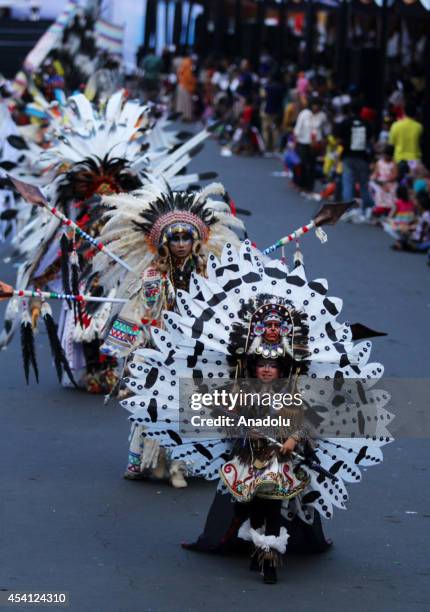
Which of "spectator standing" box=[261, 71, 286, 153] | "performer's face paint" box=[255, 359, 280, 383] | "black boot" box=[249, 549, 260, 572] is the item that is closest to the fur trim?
"black boot" box=[249, 549, 260, 572]

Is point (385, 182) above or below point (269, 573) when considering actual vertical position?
below

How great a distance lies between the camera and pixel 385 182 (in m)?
20.5

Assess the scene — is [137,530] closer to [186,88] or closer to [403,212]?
[403,212]

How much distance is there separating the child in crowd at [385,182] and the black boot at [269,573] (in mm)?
13977

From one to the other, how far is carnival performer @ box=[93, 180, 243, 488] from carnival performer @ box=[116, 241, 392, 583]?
1358 millimetres

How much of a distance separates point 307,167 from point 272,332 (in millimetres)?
18034

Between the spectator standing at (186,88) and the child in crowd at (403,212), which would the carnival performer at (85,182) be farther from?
the spectator standing at (186,88)

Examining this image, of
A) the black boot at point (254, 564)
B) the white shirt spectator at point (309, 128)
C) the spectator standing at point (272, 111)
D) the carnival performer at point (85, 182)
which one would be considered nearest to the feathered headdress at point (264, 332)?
the black boot at point (254, 564)

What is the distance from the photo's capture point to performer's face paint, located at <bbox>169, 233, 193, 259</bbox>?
844 centimetres

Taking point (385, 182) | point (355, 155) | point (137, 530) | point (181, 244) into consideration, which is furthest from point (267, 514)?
point (355, 155)

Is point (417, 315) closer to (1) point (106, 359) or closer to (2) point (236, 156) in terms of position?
(1) point (106, 359)

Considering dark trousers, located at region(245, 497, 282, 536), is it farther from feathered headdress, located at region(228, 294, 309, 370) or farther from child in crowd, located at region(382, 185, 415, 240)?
child in crowd, located at region(382, 185, 415, 240)

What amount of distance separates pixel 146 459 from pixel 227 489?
1604 mm

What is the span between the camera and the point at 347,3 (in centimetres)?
3150
